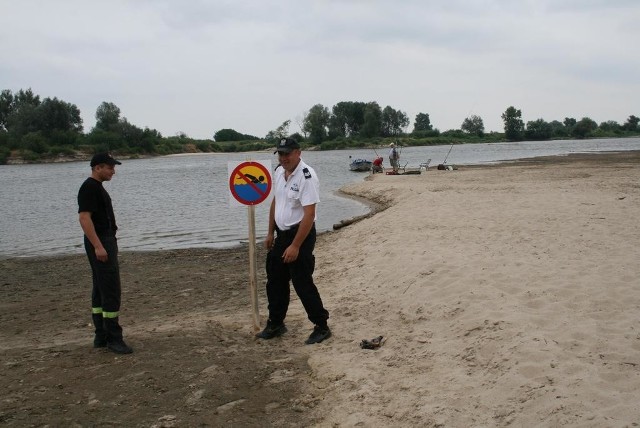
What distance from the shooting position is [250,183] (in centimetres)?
684

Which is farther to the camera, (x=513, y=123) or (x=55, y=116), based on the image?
(x=513, y=123)

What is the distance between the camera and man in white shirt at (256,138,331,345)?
6105mm

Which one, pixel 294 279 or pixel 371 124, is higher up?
pixel 371 124

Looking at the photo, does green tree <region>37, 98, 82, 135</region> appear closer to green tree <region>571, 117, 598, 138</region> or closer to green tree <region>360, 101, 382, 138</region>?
green tree <region>360, 101, 382, 138</region>

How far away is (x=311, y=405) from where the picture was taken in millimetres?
4949

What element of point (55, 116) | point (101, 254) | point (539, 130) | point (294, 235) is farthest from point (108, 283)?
point (539, 130)

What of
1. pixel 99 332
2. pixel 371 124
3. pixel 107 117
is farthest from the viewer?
Result: pixel 371 124

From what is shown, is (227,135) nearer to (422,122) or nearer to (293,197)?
(422,122)

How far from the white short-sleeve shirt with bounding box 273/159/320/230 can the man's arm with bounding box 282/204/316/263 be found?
3.1 inches

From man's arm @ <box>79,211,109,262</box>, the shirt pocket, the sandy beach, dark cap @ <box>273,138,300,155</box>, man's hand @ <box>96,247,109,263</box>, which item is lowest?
the sandy beach

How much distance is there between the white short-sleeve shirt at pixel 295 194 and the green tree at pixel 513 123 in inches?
5740

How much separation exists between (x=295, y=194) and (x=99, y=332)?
2709 millimetres

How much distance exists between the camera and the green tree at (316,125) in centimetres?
13150

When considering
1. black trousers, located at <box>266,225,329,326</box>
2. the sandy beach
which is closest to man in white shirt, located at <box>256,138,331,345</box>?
black trousers, located at <box>266,225,329,326</box>
